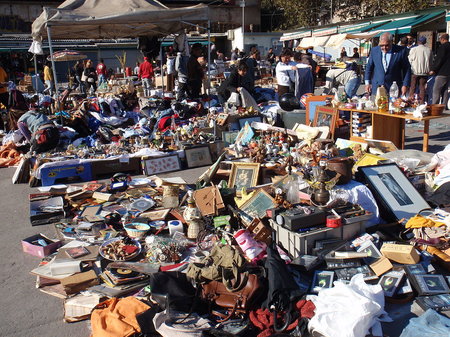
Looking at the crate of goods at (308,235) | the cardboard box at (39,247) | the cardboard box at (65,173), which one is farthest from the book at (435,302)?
the cardboard box at (65,173)

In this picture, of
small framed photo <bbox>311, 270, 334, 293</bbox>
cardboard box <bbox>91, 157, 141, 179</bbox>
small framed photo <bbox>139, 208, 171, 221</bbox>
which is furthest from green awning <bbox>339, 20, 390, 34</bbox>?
small framed photo <bbox>311, 270, 334, 293</bbox>

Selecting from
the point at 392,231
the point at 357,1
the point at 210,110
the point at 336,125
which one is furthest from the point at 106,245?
the point at 357,1

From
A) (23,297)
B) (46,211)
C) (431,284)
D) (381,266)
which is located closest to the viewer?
(431,284)

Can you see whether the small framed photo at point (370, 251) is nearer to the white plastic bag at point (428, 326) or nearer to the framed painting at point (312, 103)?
the white plastic bag at point (428, 326)

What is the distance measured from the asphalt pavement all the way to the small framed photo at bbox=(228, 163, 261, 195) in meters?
2.46

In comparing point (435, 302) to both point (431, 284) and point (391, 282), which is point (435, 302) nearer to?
point (431, 284)

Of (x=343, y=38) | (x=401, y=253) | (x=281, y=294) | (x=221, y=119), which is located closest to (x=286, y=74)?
(x=221, y=119)

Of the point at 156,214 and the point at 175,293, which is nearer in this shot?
the point at 175,293

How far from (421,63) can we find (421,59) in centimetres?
9

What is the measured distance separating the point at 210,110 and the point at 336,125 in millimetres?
3277

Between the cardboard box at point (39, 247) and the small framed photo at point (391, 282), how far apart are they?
3487 millimetres

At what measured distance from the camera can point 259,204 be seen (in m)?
5.12

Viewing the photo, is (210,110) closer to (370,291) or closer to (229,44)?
(370,291)

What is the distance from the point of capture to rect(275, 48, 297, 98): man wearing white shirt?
33.8 ft
